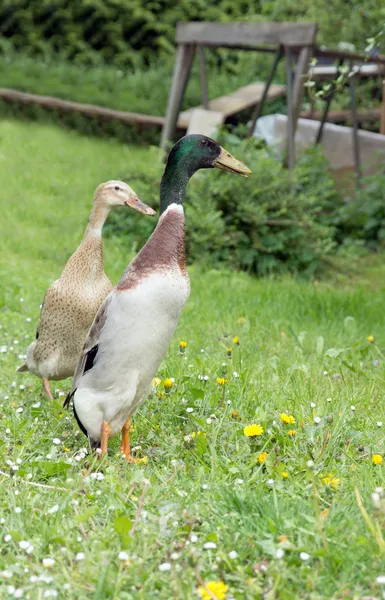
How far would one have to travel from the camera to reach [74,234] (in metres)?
8.76

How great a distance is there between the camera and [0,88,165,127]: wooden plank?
12981mm

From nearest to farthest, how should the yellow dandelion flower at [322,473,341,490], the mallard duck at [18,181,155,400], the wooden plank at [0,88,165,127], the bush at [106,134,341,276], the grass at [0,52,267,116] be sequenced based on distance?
1. the yellow dandelion flower at [322,473,341,490]
2. the mallard duck at [18,181,155,400]
3. the bush at [106,134,341,276]
4. the wooden plank at [0,88,165,127]
5. the grass at [0,52,267,116]

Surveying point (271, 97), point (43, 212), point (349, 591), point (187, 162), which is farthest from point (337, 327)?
point (271, 97)

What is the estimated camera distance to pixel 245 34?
856cm

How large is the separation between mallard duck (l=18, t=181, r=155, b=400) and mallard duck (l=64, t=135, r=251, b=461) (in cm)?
48

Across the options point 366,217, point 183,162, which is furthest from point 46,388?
point 366,217

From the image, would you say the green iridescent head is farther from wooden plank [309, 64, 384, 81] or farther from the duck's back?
wooden plank [309, 64, 384, 81]

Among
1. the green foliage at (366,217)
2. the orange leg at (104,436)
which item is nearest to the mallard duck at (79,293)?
the orange leg at (104,436)

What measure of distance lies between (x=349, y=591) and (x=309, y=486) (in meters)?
0.62

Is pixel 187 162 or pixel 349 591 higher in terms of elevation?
pixel 187 162

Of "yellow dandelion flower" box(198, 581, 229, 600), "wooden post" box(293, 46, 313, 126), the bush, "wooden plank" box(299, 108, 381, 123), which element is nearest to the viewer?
"yellow dandelion flower" box(198, 581, 229, 600)

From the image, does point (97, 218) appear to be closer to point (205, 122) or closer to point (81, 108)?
point (205, 122)

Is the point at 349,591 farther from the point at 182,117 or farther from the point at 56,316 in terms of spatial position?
the point at 182,117

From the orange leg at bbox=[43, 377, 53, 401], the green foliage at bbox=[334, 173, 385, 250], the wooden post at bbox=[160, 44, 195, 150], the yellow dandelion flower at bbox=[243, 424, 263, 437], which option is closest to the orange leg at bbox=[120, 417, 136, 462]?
the yellow dandelion flower at bbox=[243, 424, 263, 437]
